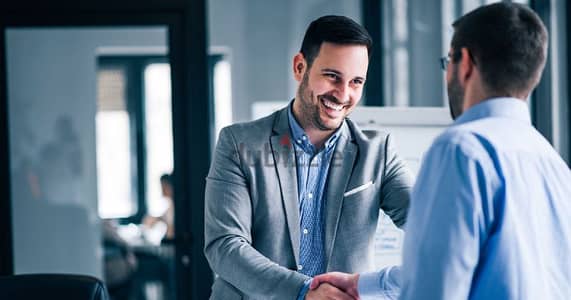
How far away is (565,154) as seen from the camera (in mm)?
2732

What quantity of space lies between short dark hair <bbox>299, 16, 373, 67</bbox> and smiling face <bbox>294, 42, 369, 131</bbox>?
1cm

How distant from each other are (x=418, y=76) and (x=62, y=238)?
1.92m

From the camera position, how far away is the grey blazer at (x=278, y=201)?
1.55 metres

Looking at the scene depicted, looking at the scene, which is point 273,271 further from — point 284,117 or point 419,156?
point 419,156

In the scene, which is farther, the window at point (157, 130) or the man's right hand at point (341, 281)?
the window at point (157, 130)

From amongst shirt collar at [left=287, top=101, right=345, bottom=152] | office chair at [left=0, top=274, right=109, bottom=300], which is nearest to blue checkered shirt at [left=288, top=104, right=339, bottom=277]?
shirt collar at [left=287, top=101, right=345, bottom=152]

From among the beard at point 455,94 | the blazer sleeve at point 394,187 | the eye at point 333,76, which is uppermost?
the eye at point 333,76

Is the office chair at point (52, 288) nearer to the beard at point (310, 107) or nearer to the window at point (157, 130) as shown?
the beard at point (310, 107)

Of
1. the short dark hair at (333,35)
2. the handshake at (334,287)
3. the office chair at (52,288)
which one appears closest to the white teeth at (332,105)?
the short dark hair at (333,35)

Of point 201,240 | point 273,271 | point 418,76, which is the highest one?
point 418,76

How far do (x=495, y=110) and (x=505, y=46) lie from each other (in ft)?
0.32

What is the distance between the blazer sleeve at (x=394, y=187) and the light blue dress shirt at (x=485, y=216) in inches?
23.5

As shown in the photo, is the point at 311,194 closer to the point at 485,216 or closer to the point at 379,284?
the point at 379,284

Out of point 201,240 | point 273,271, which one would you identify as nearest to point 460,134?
point 273,271
